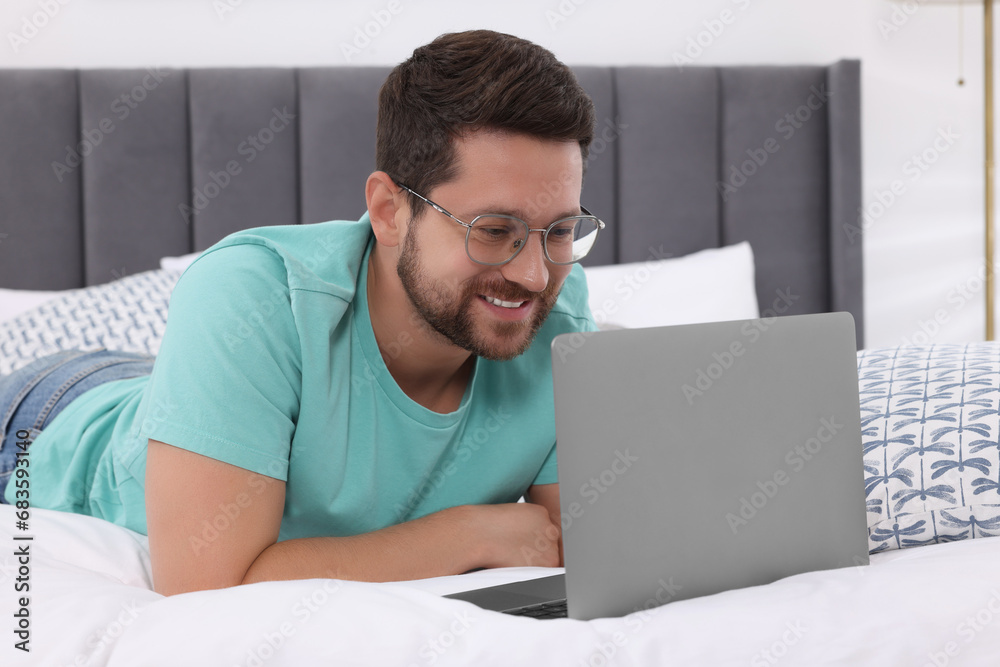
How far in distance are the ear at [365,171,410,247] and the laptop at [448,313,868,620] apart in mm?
457

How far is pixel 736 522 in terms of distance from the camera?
0.65 metres

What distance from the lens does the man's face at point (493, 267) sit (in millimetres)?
909

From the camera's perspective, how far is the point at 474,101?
0.92 metres

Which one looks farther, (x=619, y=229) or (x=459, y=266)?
(x=619, y=229)

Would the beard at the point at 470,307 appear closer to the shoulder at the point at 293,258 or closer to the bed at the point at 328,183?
the shoulder at the point at 293,258

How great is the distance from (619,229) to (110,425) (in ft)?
4.57

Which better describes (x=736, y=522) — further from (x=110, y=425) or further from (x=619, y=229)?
(x=619, y=229)

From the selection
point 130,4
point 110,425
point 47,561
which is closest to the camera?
point 47,561

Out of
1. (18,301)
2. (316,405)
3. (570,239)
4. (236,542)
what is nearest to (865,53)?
(570,239)

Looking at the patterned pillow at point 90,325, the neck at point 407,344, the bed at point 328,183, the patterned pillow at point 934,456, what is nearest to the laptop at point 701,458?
the patterned pillow at point 934,456

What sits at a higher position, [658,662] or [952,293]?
[952,293]

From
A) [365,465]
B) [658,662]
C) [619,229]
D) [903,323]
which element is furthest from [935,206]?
[658,662]

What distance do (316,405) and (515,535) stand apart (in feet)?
0.94

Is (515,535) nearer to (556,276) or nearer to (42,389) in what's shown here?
(556,276)
